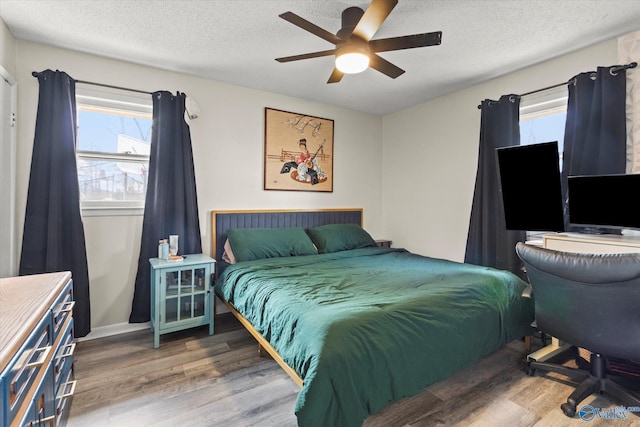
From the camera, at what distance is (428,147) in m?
3.80

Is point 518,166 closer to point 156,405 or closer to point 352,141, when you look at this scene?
point 352,141

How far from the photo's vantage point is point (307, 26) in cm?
179

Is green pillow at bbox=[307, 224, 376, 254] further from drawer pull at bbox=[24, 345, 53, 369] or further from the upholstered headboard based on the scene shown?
drawer pull at bbox=[24, 345, 53, 369]

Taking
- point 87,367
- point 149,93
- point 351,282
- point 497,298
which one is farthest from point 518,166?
point 87,367

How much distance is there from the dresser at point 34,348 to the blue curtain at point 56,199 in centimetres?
93

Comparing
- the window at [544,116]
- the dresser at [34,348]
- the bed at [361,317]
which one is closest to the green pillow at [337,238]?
the bed at [361,317]

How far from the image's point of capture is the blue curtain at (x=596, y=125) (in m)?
2.26

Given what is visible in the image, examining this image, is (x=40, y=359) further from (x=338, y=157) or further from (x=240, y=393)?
(x=338, y=157)

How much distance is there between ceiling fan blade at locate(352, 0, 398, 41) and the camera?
155 cm

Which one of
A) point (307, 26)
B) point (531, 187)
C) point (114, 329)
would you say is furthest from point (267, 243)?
point (531, 187)

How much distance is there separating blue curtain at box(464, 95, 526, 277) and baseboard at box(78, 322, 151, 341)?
328cm

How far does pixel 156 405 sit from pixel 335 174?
3.02 metres

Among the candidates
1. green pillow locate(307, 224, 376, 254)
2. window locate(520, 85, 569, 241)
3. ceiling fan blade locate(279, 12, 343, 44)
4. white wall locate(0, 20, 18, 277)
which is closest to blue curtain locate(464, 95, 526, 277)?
window locate(520, 85, 569, 241)

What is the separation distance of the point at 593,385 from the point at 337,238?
2.31 m
